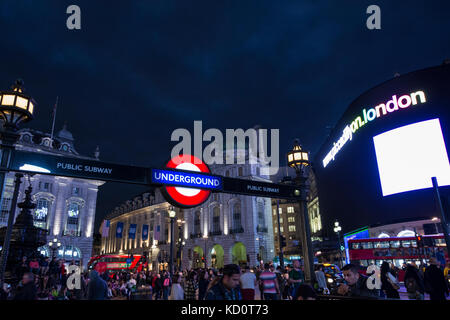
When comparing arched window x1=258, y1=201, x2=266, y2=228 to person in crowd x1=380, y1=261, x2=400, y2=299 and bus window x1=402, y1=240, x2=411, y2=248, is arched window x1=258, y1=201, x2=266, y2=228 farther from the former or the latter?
person in crowd x1=380, y1=261, x2=400, y2=299

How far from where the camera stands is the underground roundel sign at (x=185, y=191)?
21.6 feet

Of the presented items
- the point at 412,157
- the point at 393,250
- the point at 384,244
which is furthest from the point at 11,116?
the point at 412,157

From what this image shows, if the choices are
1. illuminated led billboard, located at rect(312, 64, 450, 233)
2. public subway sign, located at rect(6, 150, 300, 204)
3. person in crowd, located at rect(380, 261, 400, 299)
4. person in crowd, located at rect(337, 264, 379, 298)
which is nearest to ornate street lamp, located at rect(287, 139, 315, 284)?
person in crowd, located at rect(380, 261, 400, 299)

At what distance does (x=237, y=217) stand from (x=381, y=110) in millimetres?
31183

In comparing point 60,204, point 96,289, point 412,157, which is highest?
point 60,204

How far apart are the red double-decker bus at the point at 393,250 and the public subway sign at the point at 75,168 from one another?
78.7 ft

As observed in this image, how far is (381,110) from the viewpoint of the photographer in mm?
34531

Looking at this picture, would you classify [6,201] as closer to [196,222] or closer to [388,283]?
[196,222]

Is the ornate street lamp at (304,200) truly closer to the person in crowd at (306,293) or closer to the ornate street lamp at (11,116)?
the person in crowd at (306,293)

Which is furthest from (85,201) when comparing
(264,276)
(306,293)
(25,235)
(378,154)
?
(306,293)

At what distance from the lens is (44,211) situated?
2035 inches

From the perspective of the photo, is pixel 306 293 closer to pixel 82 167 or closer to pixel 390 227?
pixel 82 167

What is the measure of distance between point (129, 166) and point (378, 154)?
111 feet
